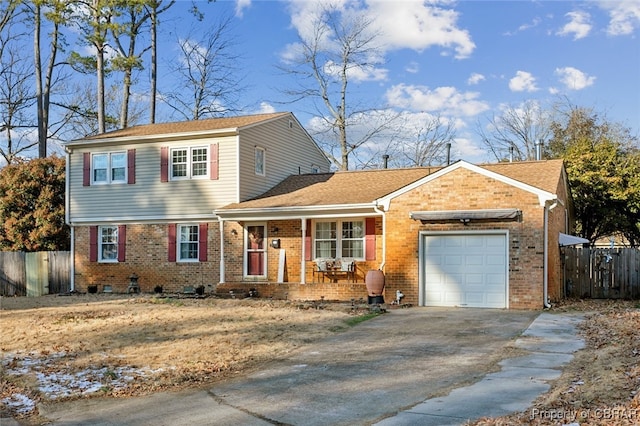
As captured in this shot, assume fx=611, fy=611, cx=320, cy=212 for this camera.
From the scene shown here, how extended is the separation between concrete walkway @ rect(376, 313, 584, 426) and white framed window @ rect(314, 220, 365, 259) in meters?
8.41

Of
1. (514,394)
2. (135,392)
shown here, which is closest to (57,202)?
(135,392)

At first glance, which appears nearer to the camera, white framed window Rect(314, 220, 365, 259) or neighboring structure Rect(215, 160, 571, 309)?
neighboring structure Rect(215, 160, 571, 309)

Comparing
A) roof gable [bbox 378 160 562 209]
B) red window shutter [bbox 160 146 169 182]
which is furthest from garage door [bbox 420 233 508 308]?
red window shutter [bbox 160 146 169 182]

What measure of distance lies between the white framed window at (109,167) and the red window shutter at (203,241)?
3.65 m

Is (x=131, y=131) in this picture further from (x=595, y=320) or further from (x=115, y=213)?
(x=595, y=320)

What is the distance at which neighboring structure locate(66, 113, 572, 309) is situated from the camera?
50.6 feet

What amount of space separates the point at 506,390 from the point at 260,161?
52.0ft

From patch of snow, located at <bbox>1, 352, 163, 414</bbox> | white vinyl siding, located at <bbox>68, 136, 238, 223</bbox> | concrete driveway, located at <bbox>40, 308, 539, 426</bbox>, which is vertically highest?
white vinyl siding, located at <bbox>68, 136, 238, 223</bbox>

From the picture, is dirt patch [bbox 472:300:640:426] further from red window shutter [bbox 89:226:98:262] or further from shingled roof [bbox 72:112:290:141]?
red window shutter [bbox 89:226:98:262]

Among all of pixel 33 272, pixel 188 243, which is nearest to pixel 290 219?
pixel 188 243

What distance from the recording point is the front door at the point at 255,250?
19.8m

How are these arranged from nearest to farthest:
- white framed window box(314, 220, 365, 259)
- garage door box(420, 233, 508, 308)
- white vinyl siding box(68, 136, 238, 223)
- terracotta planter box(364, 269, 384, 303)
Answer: garage door box(420, 233, 508, 308), terracotta planter box(364, 269, 384, 303), white framed window box(314, 220, 365, 259), white vinyl siding box(68, 136, 238, 223)

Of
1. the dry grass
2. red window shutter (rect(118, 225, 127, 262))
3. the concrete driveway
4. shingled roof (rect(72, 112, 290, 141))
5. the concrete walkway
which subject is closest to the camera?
the concrete walkway

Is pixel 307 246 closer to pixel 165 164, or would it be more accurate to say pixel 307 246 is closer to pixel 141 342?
pixel 165 164
